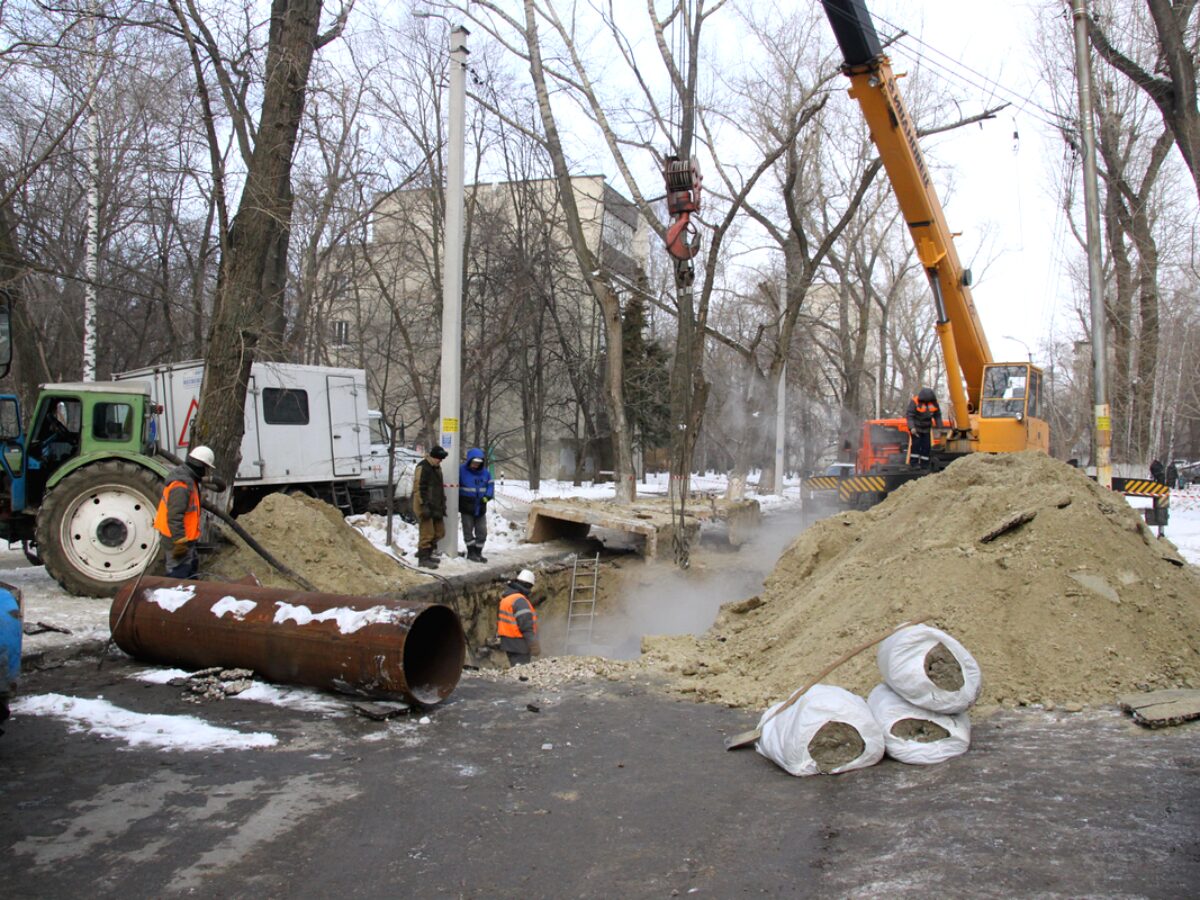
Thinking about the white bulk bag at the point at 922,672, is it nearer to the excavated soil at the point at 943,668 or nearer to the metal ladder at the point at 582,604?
the excavated soil at the point at 943,668

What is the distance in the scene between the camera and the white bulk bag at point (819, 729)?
512cm

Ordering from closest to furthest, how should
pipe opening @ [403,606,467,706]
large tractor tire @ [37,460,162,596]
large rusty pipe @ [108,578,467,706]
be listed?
large rusty pipe @ [108,578,467,706]
pipe opening @ [403,606,467,706]
large tractor tire @ [37,460,162,596]

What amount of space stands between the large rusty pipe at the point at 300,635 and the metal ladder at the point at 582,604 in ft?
21.5

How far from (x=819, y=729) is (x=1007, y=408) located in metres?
11.4

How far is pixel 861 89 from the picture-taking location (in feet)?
38.8

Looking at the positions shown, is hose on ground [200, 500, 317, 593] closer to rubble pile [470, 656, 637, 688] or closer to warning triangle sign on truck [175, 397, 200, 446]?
rubble pile [470, 656, 637, 688]

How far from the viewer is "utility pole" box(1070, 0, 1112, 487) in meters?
15.1

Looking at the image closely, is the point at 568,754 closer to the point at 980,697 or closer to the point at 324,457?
the point at 980,697

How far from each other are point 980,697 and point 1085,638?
1.06 metres

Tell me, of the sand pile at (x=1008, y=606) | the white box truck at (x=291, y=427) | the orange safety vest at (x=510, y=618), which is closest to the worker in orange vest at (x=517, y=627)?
the orange safety vest at (x=510, y=618)

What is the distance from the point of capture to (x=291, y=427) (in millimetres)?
16734

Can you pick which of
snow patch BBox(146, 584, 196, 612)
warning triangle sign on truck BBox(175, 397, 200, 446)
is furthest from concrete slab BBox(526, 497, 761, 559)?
snow patch BBox(146, 584, 196, 612)

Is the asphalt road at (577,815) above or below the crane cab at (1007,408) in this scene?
below

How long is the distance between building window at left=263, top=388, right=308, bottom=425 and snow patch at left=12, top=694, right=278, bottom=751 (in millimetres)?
10471
